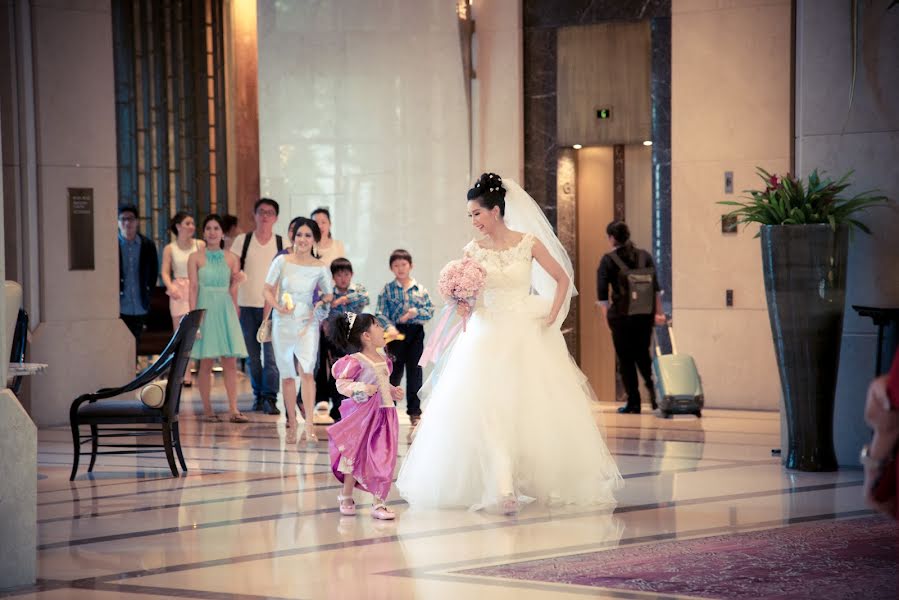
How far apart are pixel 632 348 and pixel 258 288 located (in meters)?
3.21

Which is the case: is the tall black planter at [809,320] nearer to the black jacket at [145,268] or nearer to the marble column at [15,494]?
the marble column at [15,494]

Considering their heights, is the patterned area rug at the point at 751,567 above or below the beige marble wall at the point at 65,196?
below

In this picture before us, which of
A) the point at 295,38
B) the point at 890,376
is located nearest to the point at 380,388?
the point at 890,376

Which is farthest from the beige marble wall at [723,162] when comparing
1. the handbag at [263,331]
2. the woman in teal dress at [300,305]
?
the handbag at [263,331]

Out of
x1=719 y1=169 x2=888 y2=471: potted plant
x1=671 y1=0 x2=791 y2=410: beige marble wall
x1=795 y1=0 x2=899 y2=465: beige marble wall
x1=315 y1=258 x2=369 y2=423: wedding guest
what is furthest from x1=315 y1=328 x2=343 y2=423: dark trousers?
x1=795 y1=0 x2=899 y2=465: beige marble wall

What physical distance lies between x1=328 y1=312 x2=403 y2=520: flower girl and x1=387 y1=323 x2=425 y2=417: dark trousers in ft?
12.1

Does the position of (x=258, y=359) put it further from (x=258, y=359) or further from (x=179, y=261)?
(x=179, y=261)

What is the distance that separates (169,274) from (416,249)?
2.29m

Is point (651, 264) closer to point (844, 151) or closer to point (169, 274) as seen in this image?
point (844, 151)

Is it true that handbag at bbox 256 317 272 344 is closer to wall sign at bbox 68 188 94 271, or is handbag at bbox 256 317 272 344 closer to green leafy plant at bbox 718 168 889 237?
wall sign at bbox 68 188 94 271

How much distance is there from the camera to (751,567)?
5.10 metres

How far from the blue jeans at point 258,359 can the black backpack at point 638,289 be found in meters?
3.05

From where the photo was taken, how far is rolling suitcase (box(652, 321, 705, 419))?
1036 cm

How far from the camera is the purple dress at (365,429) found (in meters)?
6.39
